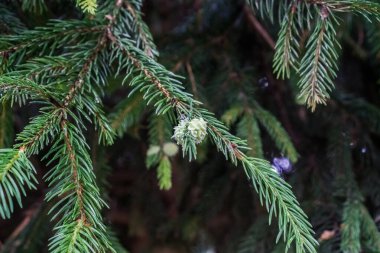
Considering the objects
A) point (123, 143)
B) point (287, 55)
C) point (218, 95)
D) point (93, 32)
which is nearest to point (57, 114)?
point (93, 32)

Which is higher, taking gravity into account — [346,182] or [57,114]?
[57,114]

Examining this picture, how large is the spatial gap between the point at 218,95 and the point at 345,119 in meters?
0.42

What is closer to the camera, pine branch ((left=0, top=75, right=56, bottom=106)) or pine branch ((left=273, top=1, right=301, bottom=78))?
pine branch ((left=0, top=75, right=56, bottom=106))

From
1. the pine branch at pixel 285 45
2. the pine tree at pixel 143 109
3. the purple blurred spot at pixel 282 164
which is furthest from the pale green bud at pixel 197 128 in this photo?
the purple blurred spot at pixel 282 164

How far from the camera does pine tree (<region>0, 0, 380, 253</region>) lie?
2.43 feet

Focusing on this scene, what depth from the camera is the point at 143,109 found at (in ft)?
4.21

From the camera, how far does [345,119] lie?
4.95 feet

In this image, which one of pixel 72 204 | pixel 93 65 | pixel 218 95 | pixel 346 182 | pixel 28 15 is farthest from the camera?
pixel 218 95

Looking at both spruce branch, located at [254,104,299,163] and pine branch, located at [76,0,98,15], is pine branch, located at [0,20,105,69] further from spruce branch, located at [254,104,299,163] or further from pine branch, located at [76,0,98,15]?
spruce branch, located at [254,104,299,163]

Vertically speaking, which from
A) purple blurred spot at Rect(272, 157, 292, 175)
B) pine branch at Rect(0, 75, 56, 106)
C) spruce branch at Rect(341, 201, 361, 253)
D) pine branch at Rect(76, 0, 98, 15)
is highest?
pine branch at Rect(76, 0, 98, 15)

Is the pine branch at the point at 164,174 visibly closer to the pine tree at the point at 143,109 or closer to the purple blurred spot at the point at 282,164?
the pine tree at the point at 143,109

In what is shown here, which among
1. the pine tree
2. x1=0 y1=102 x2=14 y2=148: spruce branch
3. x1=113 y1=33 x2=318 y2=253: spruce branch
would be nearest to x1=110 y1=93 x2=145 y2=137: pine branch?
the pine tree

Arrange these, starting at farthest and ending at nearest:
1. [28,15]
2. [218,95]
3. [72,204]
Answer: [218,95] → [28,15] → [72,204]

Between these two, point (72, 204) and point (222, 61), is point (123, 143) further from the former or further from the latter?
point (72, 204)
